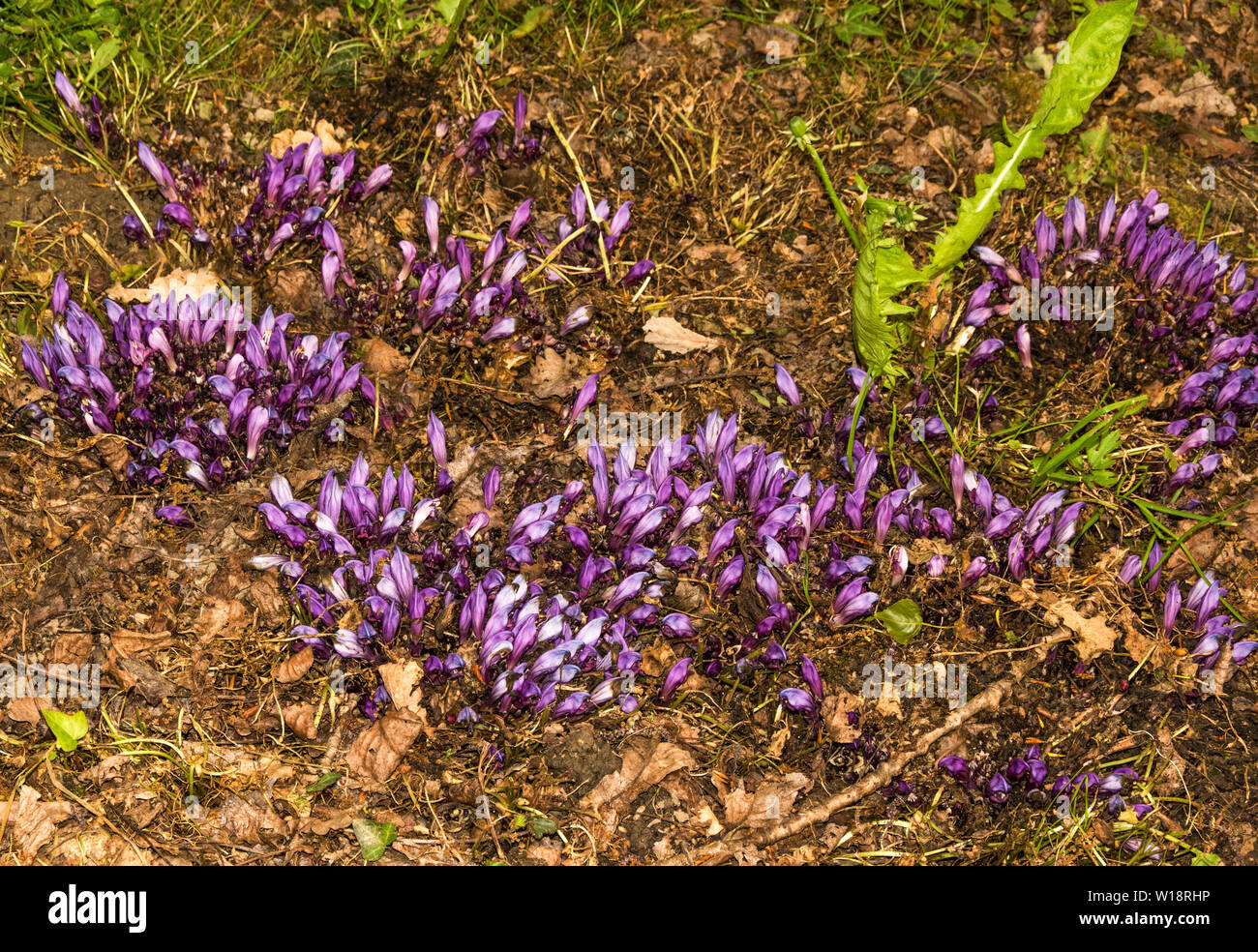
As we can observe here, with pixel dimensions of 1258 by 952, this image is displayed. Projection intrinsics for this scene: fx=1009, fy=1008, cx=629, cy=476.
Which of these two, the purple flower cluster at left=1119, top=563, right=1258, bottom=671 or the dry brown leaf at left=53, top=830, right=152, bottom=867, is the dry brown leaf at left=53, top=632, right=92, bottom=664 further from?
the purple flower cluster at left=1119, top=563, right=1258, bottom=671

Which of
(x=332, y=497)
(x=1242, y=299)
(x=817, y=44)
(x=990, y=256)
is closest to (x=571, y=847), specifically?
(x=332, y=497)

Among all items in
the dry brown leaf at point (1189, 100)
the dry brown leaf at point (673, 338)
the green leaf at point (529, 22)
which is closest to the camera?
the dry brown leaf at point (673, 338)

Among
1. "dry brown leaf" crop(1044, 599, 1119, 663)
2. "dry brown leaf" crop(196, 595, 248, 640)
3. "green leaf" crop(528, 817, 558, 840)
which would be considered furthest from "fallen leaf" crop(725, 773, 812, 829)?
"dry brown leaf" crop(196, 595, 248, 640)

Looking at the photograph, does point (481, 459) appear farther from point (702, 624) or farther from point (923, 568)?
point (923, 568)

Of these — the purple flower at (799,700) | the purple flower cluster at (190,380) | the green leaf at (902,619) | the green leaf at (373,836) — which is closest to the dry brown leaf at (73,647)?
the purple flower cluster at (190,380)

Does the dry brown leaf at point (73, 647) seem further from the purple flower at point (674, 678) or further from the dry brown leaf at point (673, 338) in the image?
the dry brown leaf at point (673, 338)

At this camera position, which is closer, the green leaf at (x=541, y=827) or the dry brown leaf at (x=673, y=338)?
the green leaf at (x=541, y=827)

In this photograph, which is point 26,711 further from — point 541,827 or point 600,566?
point 600,566
